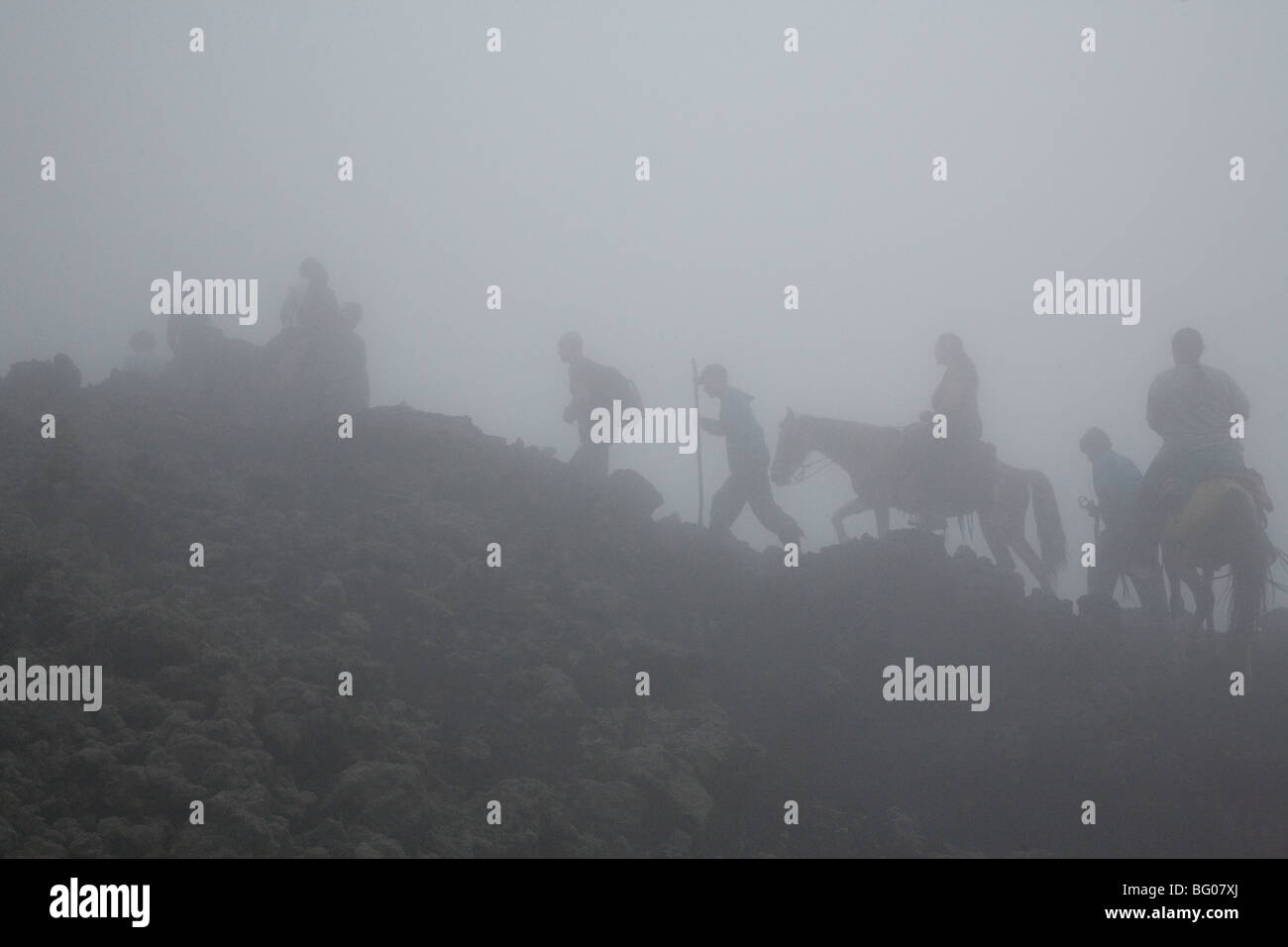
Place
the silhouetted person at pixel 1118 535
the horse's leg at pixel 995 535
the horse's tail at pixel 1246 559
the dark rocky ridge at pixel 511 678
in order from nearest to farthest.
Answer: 1. the dark rocky ridge at pixel 511 678
2. the horse's tail at pixel 1246 559
3. the silhouetted person at pixel 1118 535
4. the horse's leg at pixel 995 535

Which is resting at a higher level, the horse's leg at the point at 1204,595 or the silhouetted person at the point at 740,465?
the silhouetted person at the point at 740,465

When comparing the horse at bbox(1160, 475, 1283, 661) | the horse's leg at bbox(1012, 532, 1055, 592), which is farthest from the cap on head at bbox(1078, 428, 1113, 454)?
the horse at bbox(1160, 475, 1283, 661)

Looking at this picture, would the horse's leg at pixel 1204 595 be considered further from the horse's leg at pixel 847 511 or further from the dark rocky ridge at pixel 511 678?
the horse's leg at pixel 847 511

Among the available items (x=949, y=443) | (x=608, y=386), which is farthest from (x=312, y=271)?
(x=949, y=443)

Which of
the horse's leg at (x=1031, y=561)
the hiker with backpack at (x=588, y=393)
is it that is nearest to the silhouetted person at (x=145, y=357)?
the hiker with backpack at (x=588, y=393)

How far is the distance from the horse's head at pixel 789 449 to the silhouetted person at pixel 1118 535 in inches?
149

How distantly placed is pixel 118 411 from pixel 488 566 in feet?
20.0

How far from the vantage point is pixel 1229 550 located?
1220cm

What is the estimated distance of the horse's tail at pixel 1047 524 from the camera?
15.8 metres

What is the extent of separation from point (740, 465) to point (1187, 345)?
18.5ft

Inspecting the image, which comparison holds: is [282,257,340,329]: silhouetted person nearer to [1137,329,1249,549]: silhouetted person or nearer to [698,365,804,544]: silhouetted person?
[698,365,804,544]: silhouetted person

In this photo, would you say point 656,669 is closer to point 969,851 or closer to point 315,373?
point 969,851

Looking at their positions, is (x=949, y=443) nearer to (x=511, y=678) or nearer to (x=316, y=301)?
(x=511, y=678)
